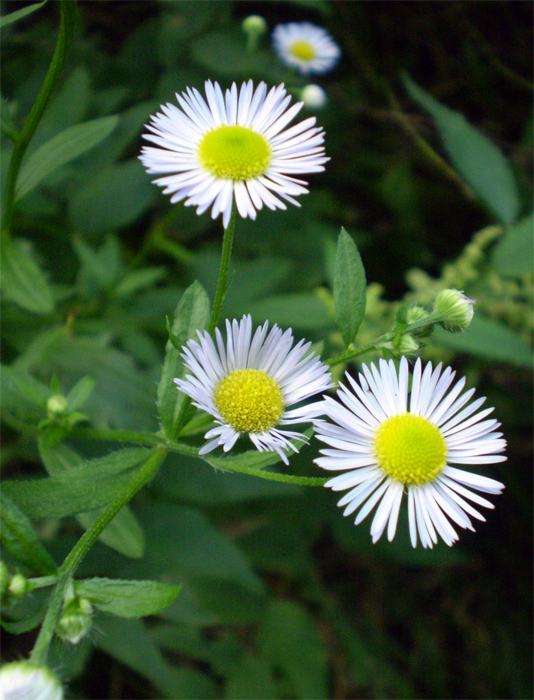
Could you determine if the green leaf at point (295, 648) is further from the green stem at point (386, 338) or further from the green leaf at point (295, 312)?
the green stem at point (386, 338)

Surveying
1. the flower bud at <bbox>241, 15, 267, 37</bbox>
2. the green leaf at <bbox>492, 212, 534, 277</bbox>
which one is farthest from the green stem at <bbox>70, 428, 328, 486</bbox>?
the flower bud at <bbox>241, 15, 267, 37</bbox>

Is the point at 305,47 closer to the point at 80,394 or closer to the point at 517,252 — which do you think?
the point at 517,252

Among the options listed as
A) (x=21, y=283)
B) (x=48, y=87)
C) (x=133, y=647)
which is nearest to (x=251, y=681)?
(x=133, y=647)

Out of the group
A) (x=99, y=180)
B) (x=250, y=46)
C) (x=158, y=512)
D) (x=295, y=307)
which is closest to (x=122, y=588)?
(x=158, y=512)

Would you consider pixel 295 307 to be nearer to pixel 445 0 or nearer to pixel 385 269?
pixel 385 269

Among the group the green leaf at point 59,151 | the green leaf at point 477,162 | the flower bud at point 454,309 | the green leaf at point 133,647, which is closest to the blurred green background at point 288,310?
the green leaf at point 133,647
